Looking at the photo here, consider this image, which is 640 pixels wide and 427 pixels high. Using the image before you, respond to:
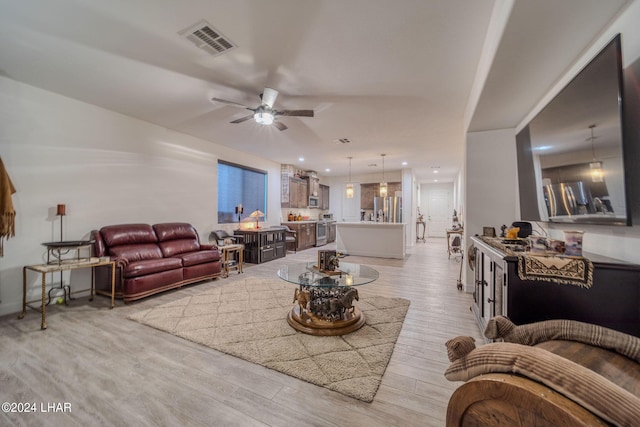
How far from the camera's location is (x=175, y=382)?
5.85 ft

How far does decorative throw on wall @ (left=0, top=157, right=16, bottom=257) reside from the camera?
2.81m

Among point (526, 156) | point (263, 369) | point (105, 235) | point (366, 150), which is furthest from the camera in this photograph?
point (366, 150)

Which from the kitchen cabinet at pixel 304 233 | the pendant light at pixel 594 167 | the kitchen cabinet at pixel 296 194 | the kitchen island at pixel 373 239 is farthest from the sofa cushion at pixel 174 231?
the pendant light at pixel 594 167

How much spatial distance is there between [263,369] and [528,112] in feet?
13.2

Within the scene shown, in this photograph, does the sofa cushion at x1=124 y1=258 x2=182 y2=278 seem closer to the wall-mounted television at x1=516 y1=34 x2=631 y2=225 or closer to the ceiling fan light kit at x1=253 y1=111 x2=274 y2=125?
the ceiling fan light kit at x1=253 y1=111 x2=274 y2=125

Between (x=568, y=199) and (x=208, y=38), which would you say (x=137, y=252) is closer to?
(x=208, y=38)

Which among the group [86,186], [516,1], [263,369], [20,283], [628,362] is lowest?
[263,369]

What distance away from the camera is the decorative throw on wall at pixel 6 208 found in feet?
9.23

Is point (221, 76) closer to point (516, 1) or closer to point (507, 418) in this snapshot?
point (516, 1)

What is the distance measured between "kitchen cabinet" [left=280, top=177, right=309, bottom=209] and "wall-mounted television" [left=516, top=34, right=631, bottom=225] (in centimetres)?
641

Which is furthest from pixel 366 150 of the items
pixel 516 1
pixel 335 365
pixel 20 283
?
pixel 20 283

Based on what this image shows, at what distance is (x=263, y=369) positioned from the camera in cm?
194

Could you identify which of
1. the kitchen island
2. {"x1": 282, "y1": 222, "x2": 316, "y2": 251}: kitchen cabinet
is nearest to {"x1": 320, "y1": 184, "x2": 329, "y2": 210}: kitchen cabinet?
{"x1": 282, "y1": 222, "x2": 316, "y2": 251}: kitchen cabinet

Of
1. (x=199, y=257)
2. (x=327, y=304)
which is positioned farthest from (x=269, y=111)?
(x=199, y=257)
